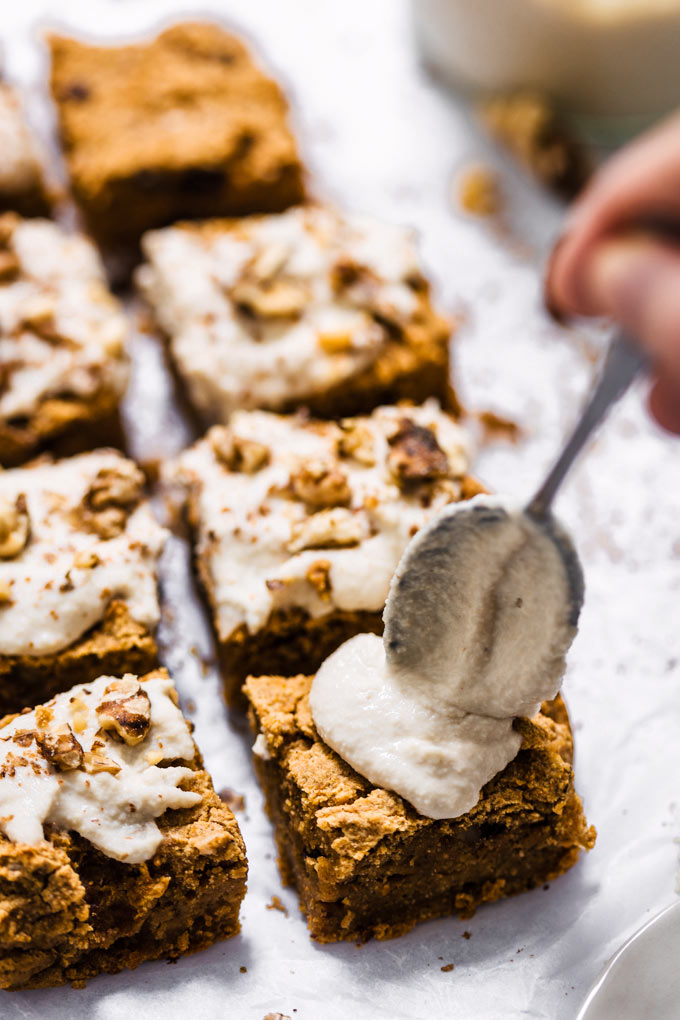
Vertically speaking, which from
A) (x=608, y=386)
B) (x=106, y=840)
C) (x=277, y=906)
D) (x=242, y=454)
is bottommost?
(x=277, y=906)

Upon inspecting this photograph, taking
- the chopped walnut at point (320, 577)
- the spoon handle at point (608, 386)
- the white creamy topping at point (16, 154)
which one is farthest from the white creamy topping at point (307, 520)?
the white creamy topping at point (16, 154)

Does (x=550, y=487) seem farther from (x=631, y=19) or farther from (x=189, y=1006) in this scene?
(x=631, y=19)

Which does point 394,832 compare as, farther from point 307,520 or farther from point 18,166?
point 18,166

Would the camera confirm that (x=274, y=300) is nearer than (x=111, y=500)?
No

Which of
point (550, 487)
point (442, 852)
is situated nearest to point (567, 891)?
point (442, 852)

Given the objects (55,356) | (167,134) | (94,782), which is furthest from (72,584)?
(167,134)

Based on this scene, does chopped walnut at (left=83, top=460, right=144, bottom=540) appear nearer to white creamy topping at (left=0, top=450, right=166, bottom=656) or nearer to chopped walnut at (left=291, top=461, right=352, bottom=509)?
white creamy topping at (left=0, top=450, right=166, bottom=656)

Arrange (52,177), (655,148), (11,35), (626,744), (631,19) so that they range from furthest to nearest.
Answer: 1. (11,35)
2. (52,177)
3. (631,19)
4. (626,744)
5. (655,148)
